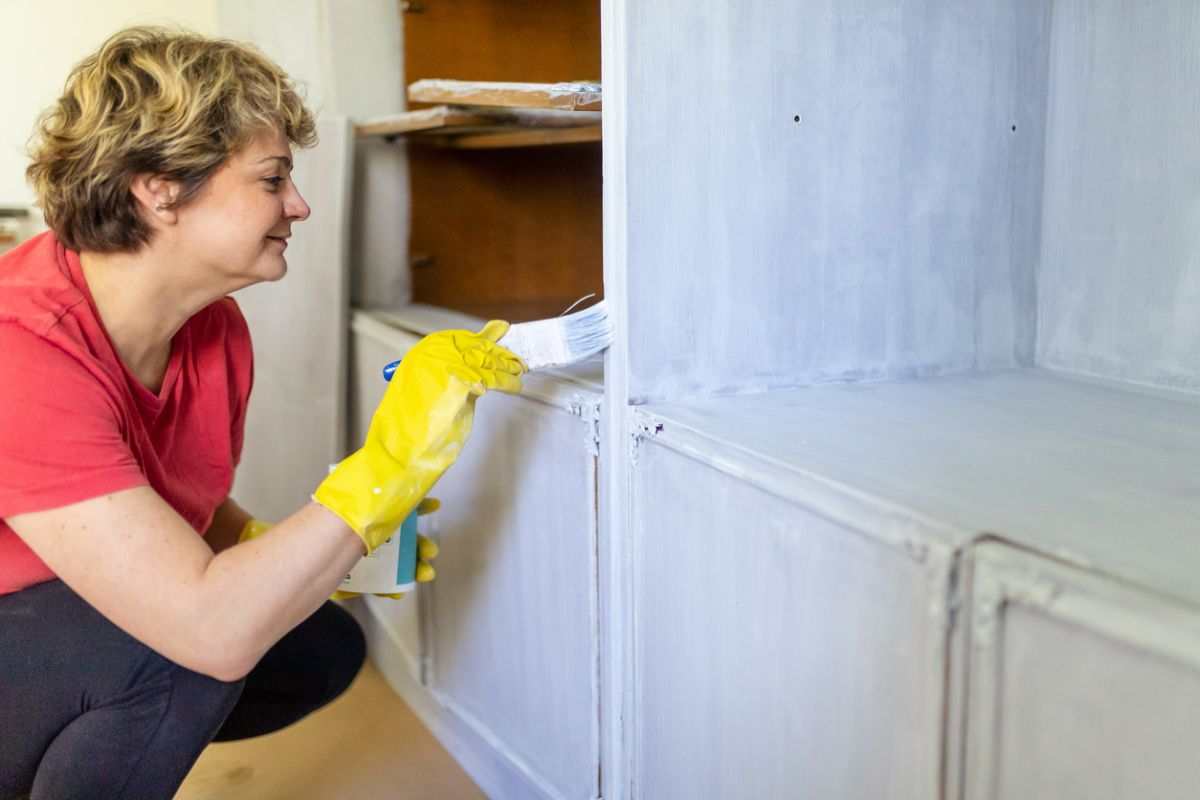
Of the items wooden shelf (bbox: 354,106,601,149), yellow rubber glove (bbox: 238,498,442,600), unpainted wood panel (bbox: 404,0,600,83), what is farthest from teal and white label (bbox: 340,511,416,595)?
unpainted wood panel (bbox: 404,0,600,83)

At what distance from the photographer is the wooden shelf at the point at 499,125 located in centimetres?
171

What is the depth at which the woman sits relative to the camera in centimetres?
101

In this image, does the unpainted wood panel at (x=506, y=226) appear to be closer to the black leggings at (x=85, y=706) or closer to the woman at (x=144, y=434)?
the woman at (x=144, y=434)

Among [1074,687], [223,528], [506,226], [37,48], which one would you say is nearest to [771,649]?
[1074,687]

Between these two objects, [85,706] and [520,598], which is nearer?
[85,706]

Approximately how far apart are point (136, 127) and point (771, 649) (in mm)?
893

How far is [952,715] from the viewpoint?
2.60 ft

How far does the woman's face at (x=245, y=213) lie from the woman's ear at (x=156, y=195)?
0.02m

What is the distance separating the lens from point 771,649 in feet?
3.27

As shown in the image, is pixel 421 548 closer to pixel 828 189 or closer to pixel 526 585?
pixel 526 585

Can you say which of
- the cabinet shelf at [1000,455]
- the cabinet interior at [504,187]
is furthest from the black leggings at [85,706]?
the cabinet interior at [504,187]

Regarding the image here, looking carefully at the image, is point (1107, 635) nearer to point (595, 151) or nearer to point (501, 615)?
point (501, 615)

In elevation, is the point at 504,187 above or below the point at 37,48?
below

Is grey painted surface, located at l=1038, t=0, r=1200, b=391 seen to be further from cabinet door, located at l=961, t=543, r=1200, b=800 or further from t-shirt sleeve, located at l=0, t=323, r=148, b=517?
t-shirt sleeve, located at l=0, t=323, r=148, b=517
